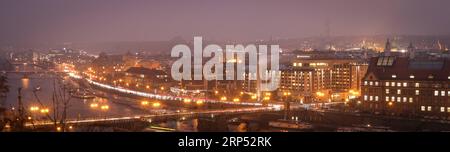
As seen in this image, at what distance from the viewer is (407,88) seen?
8.13m

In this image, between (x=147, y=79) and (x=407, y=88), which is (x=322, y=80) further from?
(x=147, y=79)

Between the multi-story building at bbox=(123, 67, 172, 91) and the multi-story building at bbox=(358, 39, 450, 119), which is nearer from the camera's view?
the multi-story building at bbox=(358, 39, 450, 119)

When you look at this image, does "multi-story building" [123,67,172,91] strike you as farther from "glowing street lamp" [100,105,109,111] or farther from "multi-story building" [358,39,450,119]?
"multi-story building" [358,39,450,119]

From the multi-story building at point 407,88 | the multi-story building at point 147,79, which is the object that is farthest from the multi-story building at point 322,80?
the multi-story building at point 147,79

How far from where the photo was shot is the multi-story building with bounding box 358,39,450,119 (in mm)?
7957

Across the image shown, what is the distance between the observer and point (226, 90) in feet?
44.5

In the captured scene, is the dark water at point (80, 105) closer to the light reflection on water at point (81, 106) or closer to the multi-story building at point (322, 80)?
the light reflection on water at point (81, 106)

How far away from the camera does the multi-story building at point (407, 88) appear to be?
796cm

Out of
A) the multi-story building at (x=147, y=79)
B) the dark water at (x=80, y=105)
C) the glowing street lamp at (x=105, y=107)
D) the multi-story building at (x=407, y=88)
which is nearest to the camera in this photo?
the multi-story building at (x=407, y=88)

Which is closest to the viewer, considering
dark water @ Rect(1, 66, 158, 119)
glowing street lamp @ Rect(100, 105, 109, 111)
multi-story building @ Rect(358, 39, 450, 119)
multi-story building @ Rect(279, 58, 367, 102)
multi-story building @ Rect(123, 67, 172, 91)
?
multi-story building @ Rect(358, 39, 450, 119)

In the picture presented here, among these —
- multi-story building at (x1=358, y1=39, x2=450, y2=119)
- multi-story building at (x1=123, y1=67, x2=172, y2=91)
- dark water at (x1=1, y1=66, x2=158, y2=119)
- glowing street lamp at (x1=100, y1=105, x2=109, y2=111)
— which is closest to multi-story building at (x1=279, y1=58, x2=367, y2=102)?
multi-story building at (x1=358, y1=39, x2=450, y2=119)
